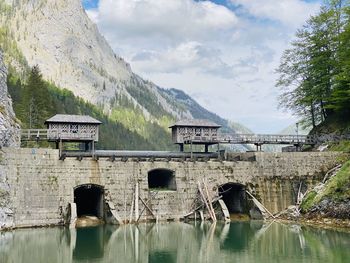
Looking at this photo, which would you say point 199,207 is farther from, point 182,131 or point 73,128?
point 73,128

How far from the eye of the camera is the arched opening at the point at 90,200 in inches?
1630

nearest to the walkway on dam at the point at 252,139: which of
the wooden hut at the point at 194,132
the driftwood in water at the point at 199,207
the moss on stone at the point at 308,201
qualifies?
the wooden hut at the point at 194,132

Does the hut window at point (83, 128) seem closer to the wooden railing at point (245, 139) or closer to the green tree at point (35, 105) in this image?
the wooden railing at point (245, 139)

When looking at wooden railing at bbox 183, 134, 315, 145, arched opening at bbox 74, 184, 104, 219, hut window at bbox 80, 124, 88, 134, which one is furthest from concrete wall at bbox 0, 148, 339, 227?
hut window at bbox 80, 124, 88, 134

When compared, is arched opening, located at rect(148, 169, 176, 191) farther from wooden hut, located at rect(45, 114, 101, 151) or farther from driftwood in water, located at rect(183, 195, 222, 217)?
wooden hut, located at rect(45, 114, 101, 151)

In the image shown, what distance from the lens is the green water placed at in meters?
26.8

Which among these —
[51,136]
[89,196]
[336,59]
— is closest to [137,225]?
[89,196]

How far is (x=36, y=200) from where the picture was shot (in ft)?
124

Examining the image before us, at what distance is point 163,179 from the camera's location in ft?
161

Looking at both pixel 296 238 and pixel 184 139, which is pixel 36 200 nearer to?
pixel 184 139

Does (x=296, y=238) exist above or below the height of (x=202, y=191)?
below

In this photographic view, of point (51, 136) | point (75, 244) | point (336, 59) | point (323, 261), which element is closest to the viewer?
point (323, 261)

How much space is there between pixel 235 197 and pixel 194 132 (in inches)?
337

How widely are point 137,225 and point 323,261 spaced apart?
18880 millimetres
